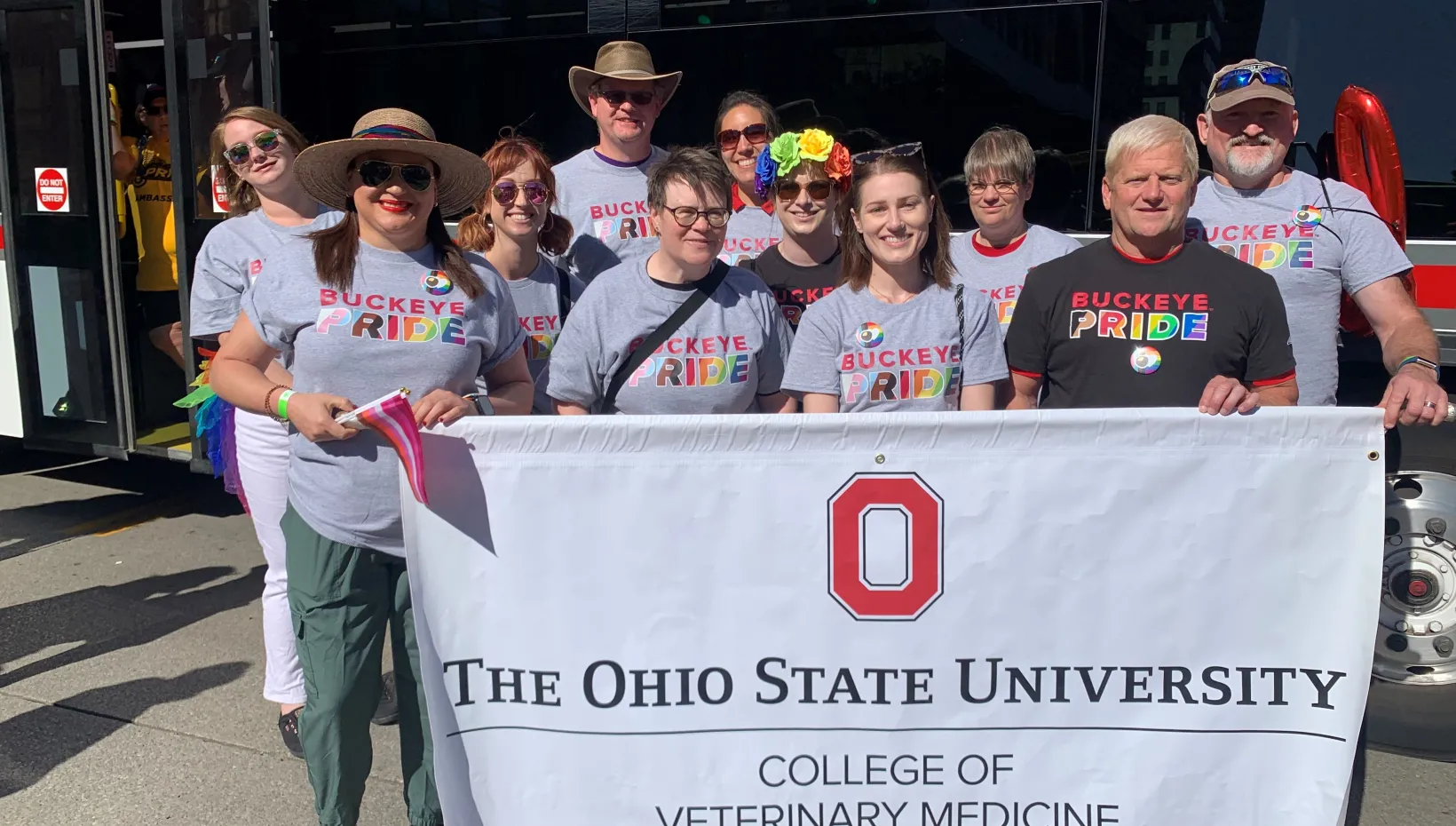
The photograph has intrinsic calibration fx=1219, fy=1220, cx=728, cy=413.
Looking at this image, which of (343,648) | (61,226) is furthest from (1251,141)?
(61,226)

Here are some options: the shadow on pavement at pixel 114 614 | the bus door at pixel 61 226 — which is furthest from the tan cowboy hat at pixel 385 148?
the bus door at pixel 61 226

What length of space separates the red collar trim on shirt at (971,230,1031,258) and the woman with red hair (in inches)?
49.3

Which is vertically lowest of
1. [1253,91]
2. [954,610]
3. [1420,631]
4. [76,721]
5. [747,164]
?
[76,721]

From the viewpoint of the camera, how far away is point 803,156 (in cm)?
335

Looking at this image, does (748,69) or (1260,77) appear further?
(748,69)

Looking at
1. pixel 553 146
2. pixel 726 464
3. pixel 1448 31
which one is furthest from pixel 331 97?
pixel 1448 31

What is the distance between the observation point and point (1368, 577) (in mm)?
2379

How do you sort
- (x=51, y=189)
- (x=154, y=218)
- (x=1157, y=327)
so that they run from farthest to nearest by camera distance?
(x=154, y=218) → (x=51, y=189) → (x=1157, y=327)

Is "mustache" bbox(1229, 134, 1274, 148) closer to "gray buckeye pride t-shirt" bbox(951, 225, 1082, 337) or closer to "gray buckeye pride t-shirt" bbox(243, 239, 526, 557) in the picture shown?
"gray buckeye pride t-shirt" bbox(951, 225, 1082, 337)

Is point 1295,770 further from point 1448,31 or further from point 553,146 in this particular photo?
point 553,146

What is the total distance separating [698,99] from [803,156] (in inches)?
65.1

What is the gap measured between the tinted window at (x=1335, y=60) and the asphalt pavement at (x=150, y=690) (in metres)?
1.85

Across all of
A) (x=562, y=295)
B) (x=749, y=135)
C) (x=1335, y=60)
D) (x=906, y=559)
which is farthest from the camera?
(x=749, y=135)

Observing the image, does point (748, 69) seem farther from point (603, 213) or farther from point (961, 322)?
point (961, 322)
